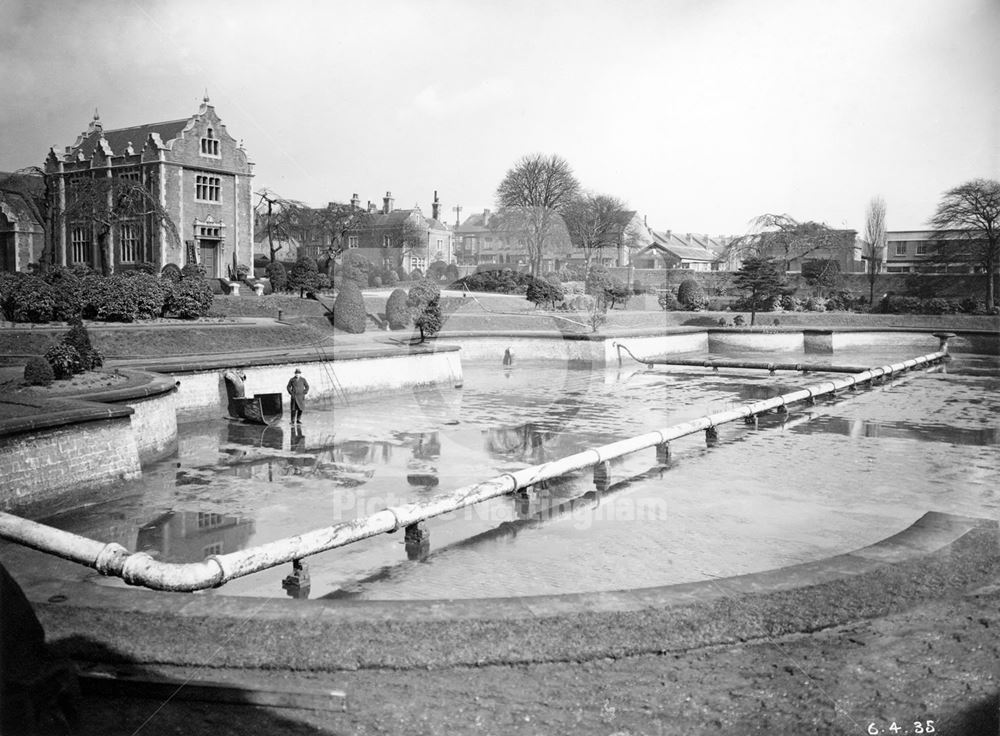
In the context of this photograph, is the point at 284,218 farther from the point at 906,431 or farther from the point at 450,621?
the point at 450,621

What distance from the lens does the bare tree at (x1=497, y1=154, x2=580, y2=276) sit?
6159cm

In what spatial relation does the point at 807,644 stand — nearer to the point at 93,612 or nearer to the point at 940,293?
the point at 93,612

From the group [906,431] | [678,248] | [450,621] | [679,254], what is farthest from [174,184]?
[678,248]

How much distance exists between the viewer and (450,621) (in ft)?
19.6

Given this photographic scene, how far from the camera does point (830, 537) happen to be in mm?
10492

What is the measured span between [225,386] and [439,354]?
24.9 feet

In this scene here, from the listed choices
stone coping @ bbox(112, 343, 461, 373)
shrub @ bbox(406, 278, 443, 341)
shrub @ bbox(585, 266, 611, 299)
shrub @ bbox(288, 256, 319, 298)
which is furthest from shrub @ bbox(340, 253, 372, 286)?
stone coping @ bbox(112, 343, 461, 373)

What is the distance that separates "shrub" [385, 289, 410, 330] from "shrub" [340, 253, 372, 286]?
234 inches

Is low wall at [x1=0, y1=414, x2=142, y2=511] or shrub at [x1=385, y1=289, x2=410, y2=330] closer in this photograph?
low wall at [x1=0, y1=414, x2=142, y2=511]

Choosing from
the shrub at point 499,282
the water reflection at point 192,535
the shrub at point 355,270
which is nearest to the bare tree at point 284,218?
the shrub at point 355,270

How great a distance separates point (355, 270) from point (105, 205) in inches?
575

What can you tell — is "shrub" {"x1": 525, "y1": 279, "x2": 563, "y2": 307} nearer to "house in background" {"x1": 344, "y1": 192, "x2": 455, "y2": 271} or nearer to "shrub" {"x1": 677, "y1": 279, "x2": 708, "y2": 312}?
"shrub" {"x1": 677, "y1": 279, "x2": 708, "y2": 312}

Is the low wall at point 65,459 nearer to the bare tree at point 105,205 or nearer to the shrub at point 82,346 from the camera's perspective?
the shrub at point 82,346

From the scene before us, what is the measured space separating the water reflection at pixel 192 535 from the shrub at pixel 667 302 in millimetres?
42453
